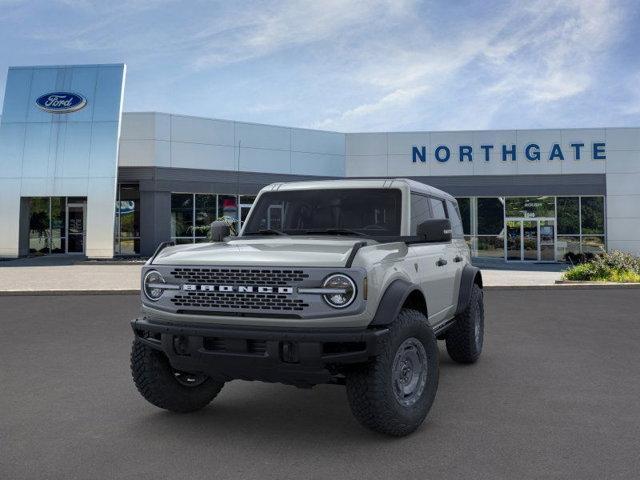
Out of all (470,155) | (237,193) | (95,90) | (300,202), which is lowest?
(300,202)

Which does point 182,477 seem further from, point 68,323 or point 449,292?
point 68,323

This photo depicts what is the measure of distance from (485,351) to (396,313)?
4016 millimetres

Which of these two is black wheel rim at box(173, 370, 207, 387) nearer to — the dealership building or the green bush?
the green bush

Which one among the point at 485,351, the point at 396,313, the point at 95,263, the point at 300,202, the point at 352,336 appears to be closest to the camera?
the point at 352,336

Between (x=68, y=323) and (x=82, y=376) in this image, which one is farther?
(x=68, y=323)

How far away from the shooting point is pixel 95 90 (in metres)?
28.0

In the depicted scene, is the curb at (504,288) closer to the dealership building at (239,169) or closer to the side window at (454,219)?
the side window at (454,219)

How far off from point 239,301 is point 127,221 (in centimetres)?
2816

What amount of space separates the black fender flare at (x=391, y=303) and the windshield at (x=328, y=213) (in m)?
0.84

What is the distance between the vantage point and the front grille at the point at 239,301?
159 inches

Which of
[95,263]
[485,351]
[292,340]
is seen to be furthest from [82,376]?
[95,263]

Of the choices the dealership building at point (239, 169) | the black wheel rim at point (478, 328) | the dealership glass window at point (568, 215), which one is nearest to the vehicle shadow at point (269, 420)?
the black wheel rim at point (478, 328)

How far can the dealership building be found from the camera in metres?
27.7

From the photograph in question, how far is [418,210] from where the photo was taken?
5.68 metres
